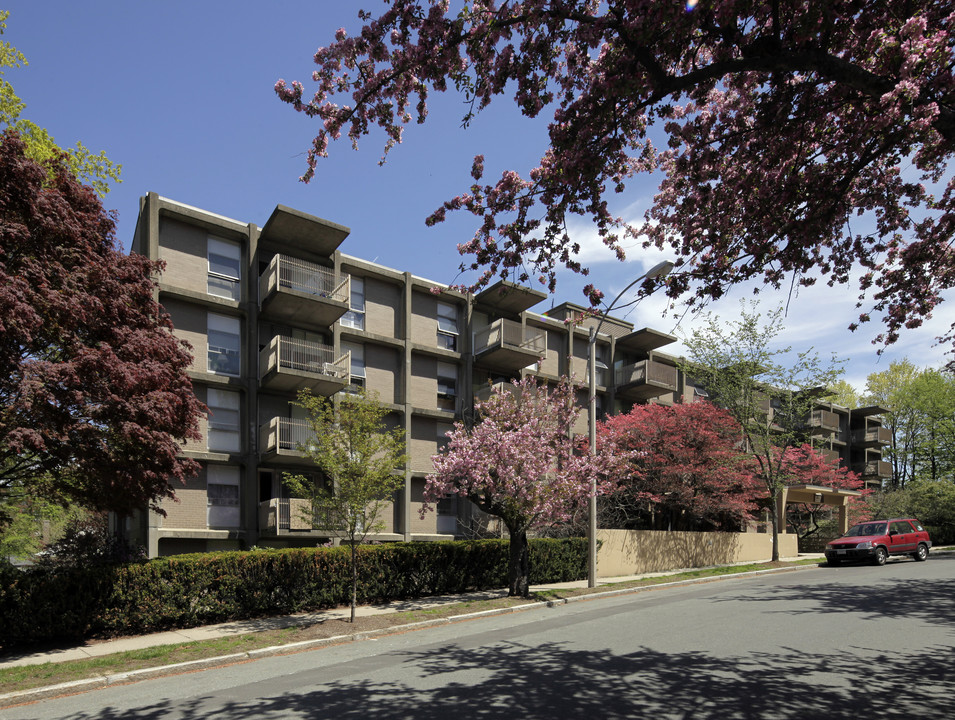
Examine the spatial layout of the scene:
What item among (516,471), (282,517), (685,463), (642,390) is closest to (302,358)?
(282,517)

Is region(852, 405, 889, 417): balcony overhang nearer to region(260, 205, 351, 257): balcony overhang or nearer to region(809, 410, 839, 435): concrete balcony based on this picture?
region(809, 410, 839, 435): concrete balcony

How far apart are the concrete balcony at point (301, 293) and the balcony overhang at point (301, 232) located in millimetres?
636

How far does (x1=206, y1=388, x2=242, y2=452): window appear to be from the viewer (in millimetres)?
22750

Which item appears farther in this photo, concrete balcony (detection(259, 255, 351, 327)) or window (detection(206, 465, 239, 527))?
concrete balcony (detection(259, 255, 351, 327))

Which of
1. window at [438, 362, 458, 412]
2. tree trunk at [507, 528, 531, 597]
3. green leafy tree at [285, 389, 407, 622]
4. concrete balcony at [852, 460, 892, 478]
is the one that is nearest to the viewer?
green leafy tree at [285, 389, 407, 622]

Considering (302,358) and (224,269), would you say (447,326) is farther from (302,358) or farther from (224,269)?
(224,269)

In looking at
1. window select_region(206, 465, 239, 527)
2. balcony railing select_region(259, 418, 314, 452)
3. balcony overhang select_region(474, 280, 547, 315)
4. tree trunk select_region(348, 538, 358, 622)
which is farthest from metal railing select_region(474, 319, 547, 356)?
tree trunk select_region(348, 538, 358, 622)

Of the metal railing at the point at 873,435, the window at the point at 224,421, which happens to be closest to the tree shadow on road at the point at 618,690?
the window at the point at 224,421

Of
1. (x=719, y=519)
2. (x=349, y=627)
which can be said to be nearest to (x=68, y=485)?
(x=349, y=627)

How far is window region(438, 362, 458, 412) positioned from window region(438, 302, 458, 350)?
0.94 m

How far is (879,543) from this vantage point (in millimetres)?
24953

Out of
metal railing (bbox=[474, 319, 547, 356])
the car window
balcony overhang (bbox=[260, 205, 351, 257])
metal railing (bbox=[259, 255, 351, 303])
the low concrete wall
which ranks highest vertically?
balcony overhang (bbox=[260, 205, 351, 257])

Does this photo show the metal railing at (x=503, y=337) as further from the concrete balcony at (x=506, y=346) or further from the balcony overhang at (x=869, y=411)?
the balcony overhang at (x=869, y=411)

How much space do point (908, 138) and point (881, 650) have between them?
7177 millimetres
